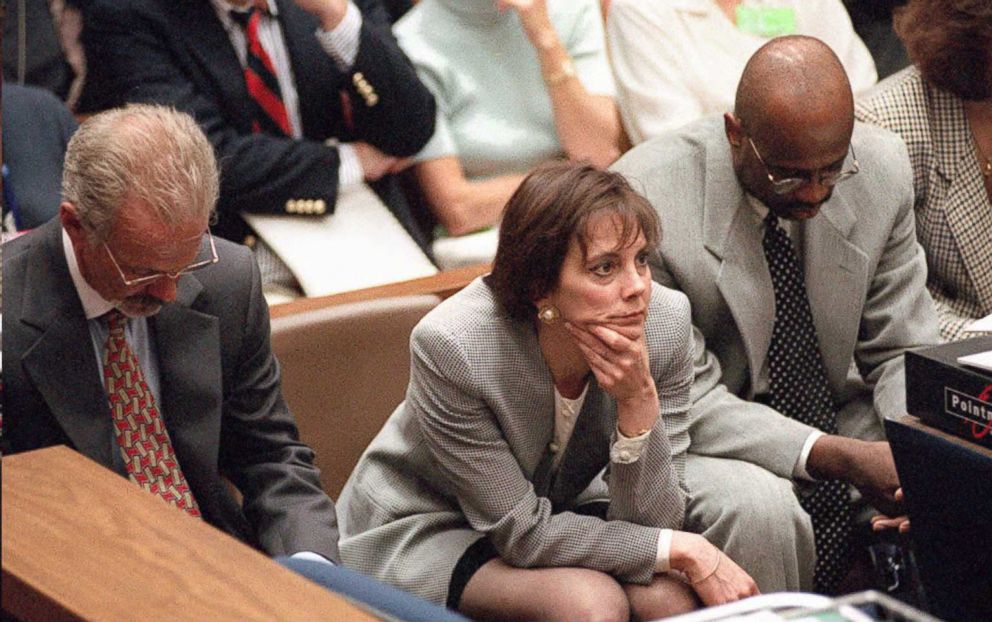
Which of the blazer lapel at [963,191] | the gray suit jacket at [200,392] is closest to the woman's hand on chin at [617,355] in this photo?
the gray suit jacket at [200,392]

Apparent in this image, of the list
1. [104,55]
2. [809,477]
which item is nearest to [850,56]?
[809,477]

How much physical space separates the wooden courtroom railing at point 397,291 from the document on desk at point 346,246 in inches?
11.1

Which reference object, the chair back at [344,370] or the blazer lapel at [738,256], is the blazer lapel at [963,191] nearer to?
the blazer lapel at [738,256]

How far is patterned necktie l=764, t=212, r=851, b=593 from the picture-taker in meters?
2.32

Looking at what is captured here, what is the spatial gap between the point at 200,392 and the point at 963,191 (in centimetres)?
155

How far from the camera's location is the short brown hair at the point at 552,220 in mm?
1848

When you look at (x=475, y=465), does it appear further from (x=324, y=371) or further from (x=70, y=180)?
(x=70, y=180)

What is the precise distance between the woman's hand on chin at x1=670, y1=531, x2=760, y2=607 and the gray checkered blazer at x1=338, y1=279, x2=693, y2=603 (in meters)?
0.04

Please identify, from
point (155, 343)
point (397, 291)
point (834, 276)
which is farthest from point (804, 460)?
point (155, 343)

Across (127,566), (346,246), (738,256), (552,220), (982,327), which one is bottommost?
(346,246)

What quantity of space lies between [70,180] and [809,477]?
116 centimetres

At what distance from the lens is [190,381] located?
181cm

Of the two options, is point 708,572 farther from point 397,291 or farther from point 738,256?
point 397,291

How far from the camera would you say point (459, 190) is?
3.01 metres
